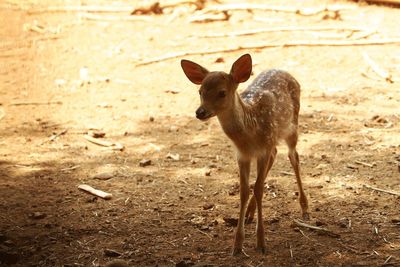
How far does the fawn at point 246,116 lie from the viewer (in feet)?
18.1

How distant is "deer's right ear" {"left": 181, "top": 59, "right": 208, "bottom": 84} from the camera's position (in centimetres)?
578

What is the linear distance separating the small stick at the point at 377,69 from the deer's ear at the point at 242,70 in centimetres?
572

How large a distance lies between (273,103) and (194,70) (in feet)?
3.04

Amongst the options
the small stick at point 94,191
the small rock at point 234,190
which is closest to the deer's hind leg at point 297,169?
the small rock at point 234,190

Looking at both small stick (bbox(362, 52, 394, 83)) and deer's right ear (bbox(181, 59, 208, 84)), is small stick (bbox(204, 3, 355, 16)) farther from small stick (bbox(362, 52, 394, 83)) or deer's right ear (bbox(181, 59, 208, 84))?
deer's right ear (bbox(181, 59, 208, 84))

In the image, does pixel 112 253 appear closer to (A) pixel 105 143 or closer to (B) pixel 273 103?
(B) pixel 273 103

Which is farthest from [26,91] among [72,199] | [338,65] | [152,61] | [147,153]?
[338,65]

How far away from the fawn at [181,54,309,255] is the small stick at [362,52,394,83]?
4.84 metres

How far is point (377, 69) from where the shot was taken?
1107 centimetres

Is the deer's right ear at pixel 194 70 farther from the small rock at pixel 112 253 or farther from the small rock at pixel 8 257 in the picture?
the small rock at pixel 8 257

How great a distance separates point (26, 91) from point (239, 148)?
638cm

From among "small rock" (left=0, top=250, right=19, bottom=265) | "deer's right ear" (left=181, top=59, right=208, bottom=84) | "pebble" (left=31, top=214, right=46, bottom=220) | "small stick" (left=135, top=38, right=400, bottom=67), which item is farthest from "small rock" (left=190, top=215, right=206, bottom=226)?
"small stick" (left=135, top=38, right=400, bottom=67)

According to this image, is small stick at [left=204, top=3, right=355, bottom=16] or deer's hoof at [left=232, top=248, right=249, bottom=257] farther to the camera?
small stick at [left=204, top=3, right=355, bottom=16]

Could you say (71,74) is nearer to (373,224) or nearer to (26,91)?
(26,91)
